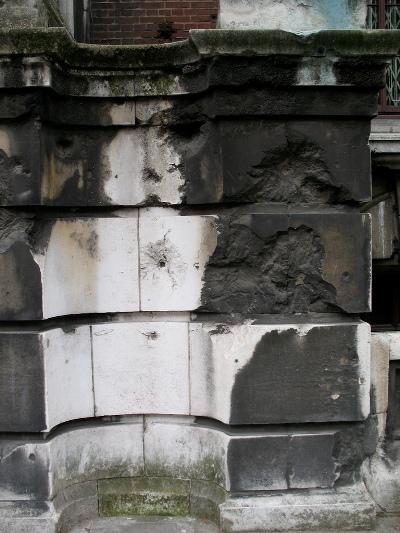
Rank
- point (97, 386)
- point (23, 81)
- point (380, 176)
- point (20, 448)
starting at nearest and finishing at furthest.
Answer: point (23, 81)
point (20, 448)
point (97, 386)
point (380, 176)

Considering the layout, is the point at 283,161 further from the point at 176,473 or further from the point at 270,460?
the point at 176,473

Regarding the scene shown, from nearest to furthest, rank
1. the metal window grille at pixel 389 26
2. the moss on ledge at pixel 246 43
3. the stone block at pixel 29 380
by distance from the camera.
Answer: the moss on ledge at pixel 246 43
the stone block at pixel 29 380
the metal window grille at pixel 389 26

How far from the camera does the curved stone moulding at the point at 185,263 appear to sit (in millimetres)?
3088

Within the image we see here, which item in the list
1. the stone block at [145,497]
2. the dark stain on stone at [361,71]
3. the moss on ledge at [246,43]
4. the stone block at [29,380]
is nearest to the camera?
the moss on ledge at [246,43]

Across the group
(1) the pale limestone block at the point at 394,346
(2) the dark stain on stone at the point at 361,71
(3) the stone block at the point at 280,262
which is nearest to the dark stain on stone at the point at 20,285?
(3) the stone block at the point at 280,262

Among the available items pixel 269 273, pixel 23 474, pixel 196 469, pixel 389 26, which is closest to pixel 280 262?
pixel 269 273

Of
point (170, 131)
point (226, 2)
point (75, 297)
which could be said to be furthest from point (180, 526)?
point (226, 2)

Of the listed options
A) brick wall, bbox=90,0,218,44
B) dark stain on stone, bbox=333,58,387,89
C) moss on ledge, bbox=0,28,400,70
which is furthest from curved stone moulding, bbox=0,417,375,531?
brick wall, bbox=90,0,218,44

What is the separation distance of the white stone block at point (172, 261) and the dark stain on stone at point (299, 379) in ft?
1.72

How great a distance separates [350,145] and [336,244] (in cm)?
56

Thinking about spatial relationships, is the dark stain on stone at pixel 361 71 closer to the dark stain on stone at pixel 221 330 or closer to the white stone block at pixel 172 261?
the white stone block at pixel 172 261

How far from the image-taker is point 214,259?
3.19 metres

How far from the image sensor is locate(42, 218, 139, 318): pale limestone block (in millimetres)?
3238

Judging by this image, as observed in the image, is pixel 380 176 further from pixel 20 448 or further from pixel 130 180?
pixel 20 448
